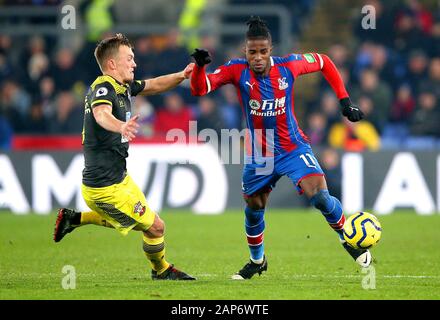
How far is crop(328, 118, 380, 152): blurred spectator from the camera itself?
18266mm

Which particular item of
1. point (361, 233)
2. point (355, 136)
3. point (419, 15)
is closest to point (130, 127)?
point (361, 233)

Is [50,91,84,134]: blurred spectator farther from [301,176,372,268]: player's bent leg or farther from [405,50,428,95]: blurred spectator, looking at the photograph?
[301,176,372,268]: player's bent leg

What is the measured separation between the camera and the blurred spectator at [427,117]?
744 inches

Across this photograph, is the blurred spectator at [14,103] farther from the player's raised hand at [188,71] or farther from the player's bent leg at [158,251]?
the player's bent leg at [158,251]

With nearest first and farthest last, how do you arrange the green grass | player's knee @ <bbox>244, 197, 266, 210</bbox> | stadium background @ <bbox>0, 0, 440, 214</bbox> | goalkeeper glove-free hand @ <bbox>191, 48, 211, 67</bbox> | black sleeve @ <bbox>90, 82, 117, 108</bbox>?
the green grass < black sleeve @ <bbox>90, 82, 117, 108</bbox> < goalkeeper glove-free hand @ <bbox>191, 48, 211, 67</bbox> < player's knee @ <bbox>244, 197, 266, 210</bbox> < stadium background @ <bbox>0, 0, 440, 214</bbox>

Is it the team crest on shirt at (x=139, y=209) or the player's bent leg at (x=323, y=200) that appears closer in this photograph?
the team crest on shirt at (x=139, y=209)

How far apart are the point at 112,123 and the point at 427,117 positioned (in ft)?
37.6

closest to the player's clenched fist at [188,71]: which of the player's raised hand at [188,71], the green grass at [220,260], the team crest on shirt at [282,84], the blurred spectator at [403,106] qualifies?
the player's raised hand at [188,71]

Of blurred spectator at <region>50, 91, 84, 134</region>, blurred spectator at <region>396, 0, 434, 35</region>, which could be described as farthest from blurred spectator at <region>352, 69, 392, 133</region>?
blurred spectator at <region>50, 91, 84, 134</region>

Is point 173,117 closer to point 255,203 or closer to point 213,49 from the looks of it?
point 213,49

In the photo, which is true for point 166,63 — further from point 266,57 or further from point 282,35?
point 266,57

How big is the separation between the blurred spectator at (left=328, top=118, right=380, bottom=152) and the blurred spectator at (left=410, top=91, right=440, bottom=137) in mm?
916

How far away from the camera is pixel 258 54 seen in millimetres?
9555
